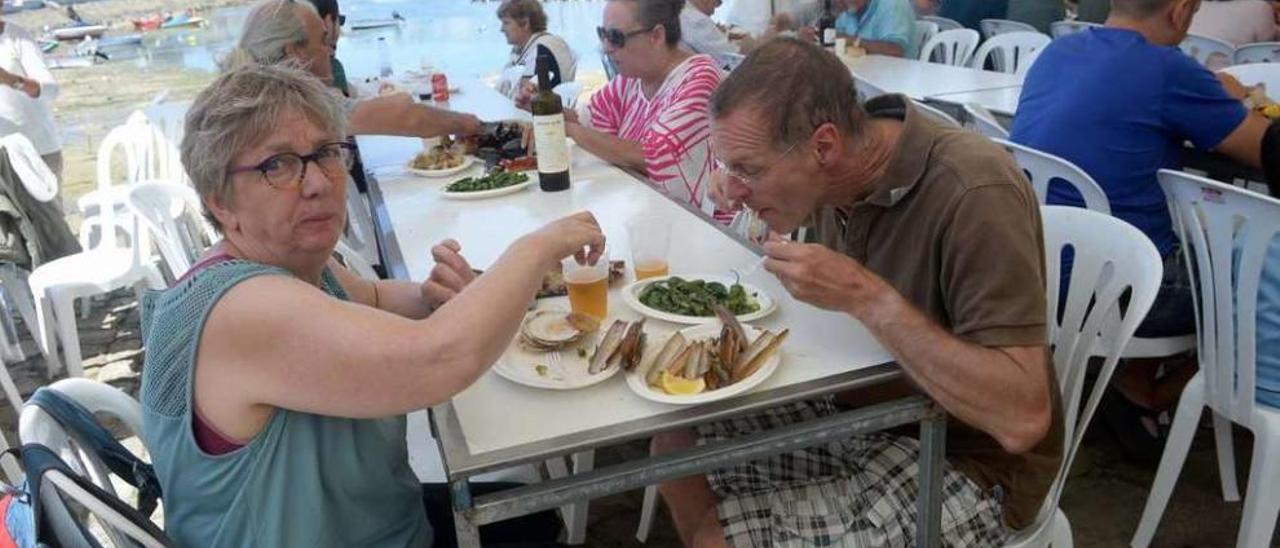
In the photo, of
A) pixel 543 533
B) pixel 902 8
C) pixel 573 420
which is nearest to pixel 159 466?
pixel 573 420

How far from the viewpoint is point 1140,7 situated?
235 centimetres

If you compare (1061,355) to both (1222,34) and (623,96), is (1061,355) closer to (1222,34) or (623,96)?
(623,96)

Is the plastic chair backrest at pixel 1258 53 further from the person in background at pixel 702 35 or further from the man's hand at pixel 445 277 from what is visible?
the man's hand at pixel 445 277

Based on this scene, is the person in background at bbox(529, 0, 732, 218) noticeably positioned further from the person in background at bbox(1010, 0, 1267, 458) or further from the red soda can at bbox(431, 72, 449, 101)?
the red soda can at bbox(431, 72, 449, 101)

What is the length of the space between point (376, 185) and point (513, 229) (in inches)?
31.4

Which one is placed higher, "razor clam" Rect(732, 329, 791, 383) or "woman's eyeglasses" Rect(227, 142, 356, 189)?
"woman's eyeglasses" Rect(227, 142, 356, 189)

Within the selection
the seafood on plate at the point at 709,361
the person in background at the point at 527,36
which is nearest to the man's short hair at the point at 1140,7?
the seafood on plate at the point at 709,361

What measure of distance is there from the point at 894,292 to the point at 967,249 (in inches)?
5.1

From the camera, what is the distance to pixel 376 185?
9.22ft

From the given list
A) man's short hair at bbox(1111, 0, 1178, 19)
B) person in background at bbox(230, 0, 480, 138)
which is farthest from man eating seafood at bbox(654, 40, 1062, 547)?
person in background at bbox(230, 0, 480, 138)

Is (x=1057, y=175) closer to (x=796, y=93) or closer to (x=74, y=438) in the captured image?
(x=796, y=93)

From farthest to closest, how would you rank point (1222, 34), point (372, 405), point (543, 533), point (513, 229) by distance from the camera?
point (1222, 34) → point (513, 229) → point (543, 533) → point (372, 405)

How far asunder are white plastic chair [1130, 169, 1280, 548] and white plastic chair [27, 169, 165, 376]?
11.3ft

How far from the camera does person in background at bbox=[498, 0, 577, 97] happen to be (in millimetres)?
4973
